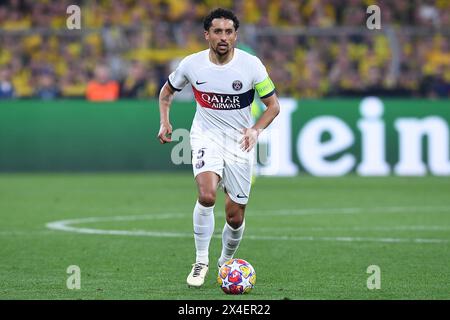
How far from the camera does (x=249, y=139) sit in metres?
9.02

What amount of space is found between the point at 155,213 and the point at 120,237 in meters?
2.67

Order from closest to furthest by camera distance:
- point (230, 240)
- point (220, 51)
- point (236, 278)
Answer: point (236, 278) < point (220, 51) < point (230, 240)

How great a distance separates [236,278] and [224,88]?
1.66 m

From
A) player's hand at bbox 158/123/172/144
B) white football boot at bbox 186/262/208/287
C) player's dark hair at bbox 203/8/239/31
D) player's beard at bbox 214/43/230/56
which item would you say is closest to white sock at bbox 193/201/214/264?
white football boot at bbox 186/262/208/287

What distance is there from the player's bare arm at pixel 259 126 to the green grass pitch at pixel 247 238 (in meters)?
1.10

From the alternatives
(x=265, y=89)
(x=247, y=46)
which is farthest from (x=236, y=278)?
(x=247, y=46)

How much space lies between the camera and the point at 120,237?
12.6 meters

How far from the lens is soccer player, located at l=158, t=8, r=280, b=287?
932 centimetres

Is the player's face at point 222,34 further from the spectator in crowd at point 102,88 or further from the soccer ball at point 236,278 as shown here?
the spectator in crowd at point 102,88

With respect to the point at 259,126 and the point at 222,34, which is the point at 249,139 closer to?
the point at 259,126

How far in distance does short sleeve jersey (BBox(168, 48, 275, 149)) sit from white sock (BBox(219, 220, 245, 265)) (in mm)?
750

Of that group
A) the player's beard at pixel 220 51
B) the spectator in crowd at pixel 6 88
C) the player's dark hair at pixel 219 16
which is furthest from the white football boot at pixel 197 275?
the spectator in crowd at pixel 6 88
